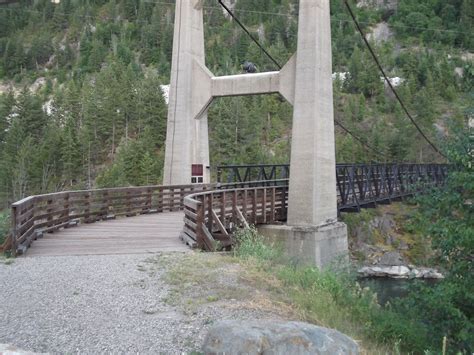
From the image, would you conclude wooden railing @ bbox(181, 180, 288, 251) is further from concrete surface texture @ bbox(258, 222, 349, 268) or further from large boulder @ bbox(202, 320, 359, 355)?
large boulder @ bbox(202, 320, 359, 355)

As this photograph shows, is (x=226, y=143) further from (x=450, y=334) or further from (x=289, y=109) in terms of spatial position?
(x=450, y=334)

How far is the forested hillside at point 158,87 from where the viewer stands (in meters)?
50.0

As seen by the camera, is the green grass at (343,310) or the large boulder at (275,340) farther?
the green grass at (343,310)

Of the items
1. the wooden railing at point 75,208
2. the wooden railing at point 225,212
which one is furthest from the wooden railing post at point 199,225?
the wooden railing at point 75,208

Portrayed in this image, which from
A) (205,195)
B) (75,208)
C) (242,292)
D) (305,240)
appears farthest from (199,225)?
(75,208)

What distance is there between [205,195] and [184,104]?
7.91 m

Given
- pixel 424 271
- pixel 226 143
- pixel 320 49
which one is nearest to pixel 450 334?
pixel 320 49

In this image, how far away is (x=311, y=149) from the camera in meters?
13.6

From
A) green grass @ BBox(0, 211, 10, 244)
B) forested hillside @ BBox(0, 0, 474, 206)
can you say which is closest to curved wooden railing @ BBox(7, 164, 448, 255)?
green grass @ BBox(0, 211, 10, 244)

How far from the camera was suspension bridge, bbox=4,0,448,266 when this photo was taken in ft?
32.8

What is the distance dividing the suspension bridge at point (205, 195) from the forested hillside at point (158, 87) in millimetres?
4500

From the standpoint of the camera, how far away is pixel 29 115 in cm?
5959

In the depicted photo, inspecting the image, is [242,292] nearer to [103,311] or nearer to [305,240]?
[103,311]

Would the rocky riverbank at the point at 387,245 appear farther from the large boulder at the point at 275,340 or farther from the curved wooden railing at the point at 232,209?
the large boulder at the point at 275,340
